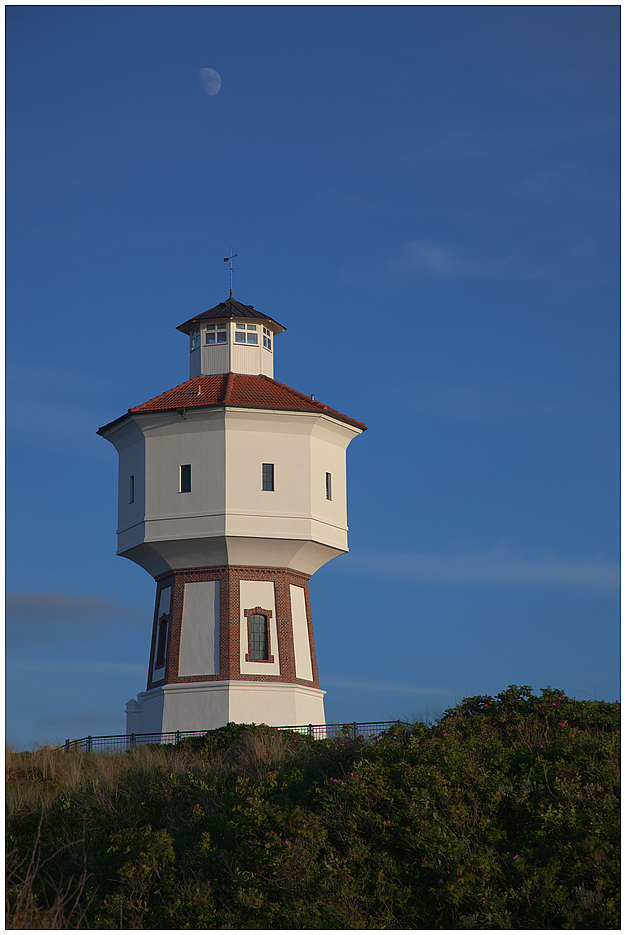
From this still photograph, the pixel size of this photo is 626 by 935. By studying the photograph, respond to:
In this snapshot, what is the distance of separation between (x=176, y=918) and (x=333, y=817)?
320 cm

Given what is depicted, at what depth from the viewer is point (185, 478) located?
121 feet

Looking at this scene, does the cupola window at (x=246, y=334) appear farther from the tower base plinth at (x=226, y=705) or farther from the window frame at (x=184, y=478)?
the tower base plinth at (x=226, y=705)

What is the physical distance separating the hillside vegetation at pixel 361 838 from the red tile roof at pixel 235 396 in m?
16.4

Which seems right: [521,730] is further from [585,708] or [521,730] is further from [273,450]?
[273,450]

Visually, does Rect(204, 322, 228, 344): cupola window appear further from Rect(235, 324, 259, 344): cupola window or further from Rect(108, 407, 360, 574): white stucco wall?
Rect(108, 407, 360, 574): white stucco wall

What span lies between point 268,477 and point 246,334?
6.88 m

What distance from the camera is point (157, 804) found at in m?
21.7

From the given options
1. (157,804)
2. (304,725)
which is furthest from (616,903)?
(304,725)

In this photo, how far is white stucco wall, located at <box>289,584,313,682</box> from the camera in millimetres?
37344

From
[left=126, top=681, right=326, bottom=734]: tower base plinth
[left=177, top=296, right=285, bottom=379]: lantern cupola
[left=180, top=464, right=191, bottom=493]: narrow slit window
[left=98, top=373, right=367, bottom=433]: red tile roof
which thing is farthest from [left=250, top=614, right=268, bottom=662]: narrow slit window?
[left=177, top=296, right=285, bottom=379]: lantern cupola

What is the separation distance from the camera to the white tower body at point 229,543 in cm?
3594

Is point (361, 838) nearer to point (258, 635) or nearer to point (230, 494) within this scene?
point (258, 635)

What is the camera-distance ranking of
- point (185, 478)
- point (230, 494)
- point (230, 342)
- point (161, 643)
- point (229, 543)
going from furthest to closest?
1. point (230, 342)
2. point (161, 643)
3. point (185, 478)
4. point (230, 494)
5. point (229, 543)

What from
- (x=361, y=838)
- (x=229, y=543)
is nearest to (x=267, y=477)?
(x=229, y=543)
